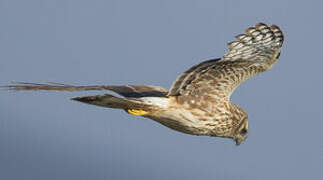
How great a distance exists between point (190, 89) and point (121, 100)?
107cm

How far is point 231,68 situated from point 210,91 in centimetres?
40

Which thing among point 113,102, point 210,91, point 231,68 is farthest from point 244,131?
point 113,102

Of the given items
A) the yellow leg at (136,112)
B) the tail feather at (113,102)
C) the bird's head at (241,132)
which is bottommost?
the bird's head at (241,132)

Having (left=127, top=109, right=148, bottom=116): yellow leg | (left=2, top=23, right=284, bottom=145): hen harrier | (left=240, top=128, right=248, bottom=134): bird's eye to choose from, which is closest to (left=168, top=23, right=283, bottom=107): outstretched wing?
(left=2, top=23, right=284, bottom=145): hen harrier

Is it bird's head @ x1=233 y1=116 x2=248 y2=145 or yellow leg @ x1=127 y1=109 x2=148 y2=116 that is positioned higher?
yellow leg @ x1=127 y1=109 x2=148 y2=116

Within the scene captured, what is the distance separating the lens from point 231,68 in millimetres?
9406

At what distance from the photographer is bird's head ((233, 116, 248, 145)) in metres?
10.2

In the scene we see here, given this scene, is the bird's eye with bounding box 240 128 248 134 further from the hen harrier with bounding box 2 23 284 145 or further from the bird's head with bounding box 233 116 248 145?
the hen harrier with bounding box 2 23 284 145

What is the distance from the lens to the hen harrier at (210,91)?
9.09 m

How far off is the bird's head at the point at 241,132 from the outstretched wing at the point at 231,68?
2.01ft

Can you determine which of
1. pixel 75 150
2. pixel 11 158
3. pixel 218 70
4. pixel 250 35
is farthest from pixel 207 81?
pixel 75 150

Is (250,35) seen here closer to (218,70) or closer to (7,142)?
(218,70)

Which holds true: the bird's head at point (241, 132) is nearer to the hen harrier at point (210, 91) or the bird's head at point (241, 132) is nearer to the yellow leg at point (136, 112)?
the hen harrier at point (210, 91)

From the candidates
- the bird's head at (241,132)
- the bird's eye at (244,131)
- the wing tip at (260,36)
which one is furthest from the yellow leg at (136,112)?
the bird's eye at (244,131)
